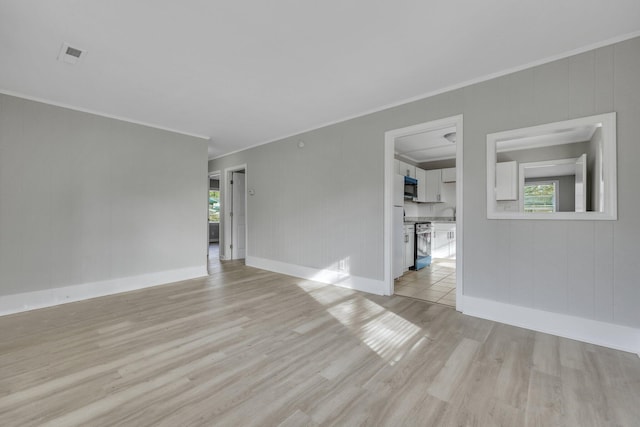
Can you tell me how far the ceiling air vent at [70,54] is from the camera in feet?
7.88

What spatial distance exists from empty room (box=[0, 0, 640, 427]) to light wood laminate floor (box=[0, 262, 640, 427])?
0.7 inches

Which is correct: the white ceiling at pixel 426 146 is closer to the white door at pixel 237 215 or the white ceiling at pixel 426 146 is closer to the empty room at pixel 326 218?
the empty room at pixel 326 218

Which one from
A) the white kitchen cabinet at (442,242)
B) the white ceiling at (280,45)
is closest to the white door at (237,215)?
the white ceiling at (280,45)

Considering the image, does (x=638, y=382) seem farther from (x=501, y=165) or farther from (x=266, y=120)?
(x=266, y=120)

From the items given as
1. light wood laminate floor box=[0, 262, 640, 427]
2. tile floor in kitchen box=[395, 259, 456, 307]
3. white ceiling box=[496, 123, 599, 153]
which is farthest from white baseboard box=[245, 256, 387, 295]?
white ceiling box=[496, 123, 599, 153]

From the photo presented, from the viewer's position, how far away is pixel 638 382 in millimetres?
1836

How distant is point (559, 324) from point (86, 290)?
5.67 metres

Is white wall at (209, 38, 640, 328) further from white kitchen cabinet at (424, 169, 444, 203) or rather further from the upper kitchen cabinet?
white kitchen cabinet at (424, 169, 444, 203)

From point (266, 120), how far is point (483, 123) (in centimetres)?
305

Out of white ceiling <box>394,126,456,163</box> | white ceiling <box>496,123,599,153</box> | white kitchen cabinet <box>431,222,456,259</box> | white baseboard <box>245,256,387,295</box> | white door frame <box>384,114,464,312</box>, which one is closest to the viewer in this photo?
white ceiling <box>496,123,599,153</box>

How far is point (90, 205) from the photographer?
12.5 ft

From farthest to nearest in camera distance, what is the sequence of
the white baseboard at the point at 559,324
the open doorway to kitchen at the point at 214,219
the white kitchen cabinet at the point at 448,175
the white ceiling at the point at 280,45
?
1. the open doorway to kitchen at the point at 214,219
2. the white kitchen cabinet at the point at 448,175
3. the white baseboard at the point at 559,324
4. the white ceiling at the point at 280,45

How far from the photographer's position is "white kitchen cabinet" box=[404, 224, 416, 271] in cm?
513

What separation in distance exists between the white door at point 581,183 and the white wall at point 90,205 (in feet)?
18.4
